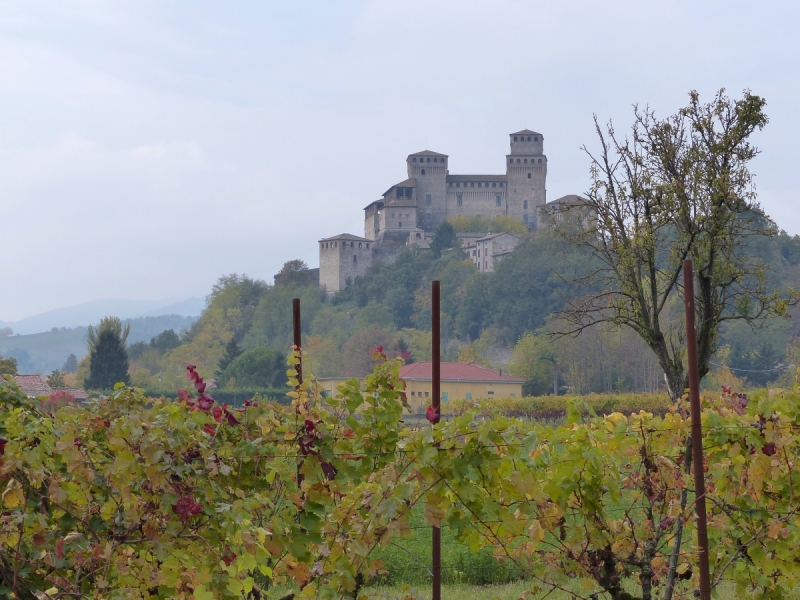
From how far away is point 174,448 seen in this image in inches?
104

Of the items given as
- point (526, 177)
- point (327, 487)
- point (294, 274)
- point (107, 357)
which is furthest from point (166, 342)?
point (327, 487)

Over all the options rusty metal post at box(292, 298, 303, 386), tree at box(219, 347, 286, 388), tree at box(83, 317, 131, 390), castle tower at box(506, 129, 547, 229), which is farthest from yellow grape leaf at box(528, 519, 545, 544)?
castle tower at box(506, 129, 547, 229)

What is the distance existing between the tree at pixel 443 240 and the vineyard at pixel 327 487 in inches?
3134

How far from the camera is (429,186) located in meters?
89.8

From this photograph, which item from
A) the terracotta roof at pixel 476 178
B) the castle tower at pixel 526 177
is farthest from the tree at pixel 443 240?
the castle tower at pixel 526 177

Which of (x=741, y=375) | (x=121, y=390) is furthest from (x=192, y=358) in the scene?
(x=121, y=390)

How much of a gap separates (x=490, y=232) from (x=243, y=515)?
286 ft

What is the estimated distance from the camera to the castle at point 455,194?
87750 mm

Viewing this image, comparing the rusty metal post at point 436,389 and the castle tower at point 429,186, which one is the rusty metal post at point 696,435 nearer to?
the rusty metal post at point 436,389

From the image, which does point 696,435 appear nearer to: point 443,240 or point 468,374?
point 468,374

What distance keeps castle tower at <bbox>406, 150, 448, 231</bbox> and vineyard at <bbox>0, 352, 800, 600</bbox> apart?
85.8 meters

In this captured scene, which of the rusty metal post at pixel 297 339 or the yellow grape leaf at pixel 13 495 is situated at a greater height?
the rusty metal post at pixel 297 339

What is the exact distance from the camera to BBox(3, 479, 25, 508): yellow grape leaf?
8.09 feet

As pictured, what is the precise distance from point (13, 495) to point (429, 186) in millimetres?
88113
